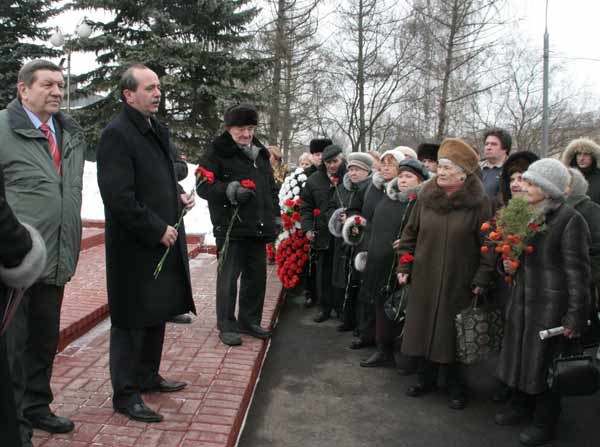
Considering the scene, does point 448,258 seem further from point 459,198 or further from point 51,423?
point 51,423

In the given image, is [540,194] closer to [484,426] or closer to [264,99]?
[484,426]

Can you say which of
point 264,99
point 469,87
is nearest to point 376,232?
point 264,99

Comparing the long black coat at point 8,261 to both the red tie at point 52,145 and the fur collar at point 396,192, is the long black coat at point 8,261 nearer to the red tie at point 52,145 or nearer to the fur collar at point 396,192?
the red tie at point 52,145

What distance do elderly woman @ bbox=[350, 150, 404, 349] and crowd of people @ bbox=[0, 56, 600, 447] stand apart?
2cm

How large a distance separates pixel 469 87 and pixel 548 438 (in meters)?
19.9

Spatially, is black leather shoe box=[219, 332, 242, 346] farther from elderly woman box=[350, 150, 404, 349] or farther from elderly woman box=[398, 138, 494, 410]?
elderly woman box=[398, 138, 494, 410]

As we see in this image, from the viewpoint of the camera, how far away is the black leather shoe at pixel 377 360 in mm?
5074

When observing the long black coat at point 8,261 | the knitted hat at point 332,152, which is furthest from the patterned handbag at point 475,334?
the long black coat at point 8,261

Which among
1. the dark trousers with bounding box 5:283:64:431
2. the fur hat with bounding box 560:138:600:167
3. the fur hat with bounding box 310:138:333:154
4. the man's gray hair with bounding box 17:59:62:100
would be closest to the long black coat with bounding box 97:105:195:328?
the dark trousers with bounding box 5:283:64:431

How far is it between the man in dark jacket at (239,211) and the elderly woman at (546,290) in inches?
84.0

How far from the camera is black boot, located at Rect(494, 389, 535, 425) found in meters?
3.96

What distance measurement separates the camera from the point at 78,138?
11.1 feet

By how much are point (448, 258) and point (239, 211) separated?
182cm

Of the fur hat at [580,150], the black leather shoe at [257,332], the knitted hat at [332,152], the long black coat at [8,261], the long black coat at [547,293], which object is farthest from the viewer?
the knitted hat at [332,152]
